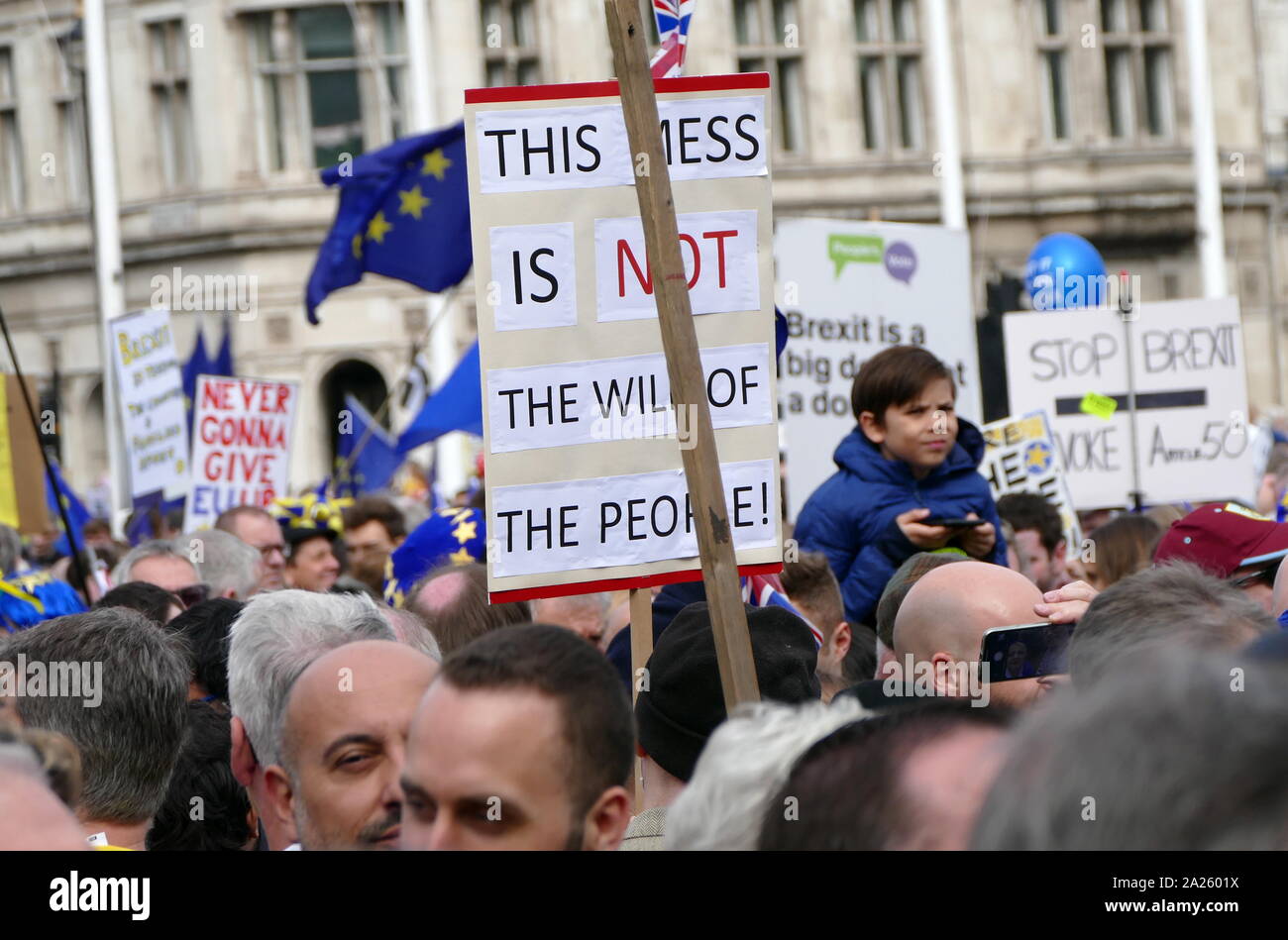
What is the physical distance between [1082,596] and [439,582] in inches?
71.4

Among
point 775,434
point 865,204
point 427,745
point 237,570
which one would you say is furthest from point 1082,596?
point 865,204

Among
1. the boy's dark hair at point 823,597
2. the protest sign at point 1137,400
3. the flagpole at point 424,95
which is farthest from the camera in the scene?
the flagpole at point 424,95

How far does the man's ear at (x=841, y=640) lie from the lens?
16.6 ft

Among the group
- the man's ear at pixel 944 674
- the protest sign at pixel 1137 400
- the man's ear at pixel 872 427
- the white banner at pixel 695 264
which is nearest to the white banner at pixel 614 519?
the white banner at pixel 695 264

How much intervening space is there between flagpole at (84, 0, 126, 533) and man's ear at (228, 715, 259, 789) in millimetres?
18553

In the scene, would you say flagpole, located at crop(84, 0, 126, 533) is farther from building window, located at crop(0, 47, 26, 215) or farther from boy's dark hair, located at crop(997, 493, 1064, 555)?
boy's dark hair, located at crop(997, 493, 1064, 555)

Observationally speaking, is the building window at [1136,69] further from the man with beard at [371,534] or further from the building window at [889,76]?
the man with beard at [371,534]

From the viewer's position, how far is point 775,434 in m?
4.38

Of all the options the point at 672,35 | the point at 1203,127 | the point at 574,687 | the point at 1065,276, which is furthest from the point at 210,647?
the point at 1203,127

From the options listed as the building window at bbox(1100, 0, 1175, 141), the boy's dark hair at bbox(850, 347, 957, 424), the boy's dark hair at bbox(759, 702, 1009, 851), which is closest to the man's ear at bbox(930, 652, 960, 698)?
the boy's dark hair at bbox(759, 702, 1009, 851)

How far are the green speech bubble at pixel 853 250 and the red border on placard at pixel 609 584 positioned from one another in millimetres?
5114
